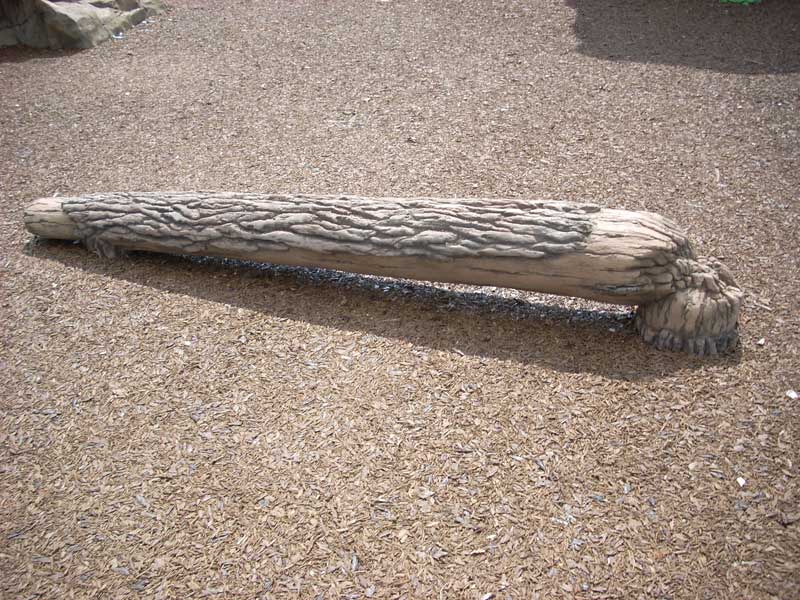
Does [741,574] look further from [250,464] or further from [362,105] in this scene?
[362,105]

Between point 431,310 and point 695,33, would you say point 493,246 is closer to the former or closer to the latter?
point 431,310

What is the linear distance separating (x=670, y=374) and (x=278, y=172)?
331 centimetres

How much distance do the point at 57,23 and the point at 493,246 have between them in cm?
710

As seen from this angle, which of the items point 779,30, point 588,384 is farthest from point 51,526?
point 779,30

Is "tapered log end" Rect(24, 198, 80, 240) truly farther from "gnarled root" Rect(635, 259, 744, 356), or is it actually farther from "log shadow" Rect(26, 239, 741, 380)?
"gnarled root" Rect(635, 259, 744, 356)

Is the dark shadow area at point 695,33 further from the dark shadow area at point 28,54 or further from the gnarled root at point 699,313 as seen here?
the dark shadow area at point 28,54

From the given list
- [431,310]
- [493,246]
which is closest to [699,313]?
[493,246]

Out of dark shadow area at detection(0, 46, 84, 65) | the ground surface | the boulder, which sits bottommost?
the ground surface

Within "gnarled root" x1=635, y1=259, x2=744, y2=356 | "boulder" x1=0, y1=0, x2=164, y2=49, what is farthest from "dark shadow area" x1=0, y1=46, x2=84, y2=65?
"gnarled root" x1=635, y1=259, x2=744, y2=356

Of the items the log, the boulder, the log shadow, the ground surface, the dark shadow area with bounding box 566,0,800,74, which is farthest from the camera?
the boulder

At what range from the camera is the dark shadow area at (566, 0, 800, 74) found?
230 inches

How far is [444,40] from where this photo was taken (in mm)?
6781

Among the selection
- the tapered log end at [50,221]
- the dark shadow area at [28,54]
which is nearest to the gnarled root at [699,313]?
the tapered log end at [50,221]

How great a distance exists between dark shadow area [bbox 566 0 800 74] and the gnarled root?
377 cm
